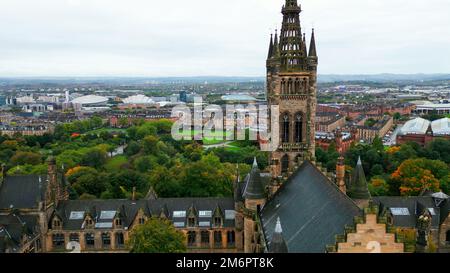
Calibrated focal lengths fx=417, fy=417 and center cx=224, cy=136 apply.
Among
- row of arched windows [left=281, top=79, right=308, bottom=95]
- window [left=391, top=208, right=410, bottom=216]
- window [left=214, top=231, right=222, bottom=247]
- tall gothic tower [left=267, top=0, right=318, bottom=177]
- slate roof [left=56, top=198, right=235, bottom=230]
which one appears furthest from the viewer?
window [left=391, top=208, right=410, bottom=216]

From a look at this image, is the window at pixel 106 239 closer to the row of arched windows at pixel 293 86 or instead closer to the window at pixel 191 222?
the window at pixel 191 222

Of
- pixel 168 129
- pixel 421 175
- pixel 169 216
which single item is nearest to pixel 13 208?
pixel 169 216

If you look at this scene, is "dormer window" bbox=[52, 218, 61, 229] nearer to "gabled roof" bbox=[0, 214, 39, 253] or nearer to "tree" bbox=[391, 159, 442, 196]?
"gabled roof" bbox=[0, 214, 39, 253]

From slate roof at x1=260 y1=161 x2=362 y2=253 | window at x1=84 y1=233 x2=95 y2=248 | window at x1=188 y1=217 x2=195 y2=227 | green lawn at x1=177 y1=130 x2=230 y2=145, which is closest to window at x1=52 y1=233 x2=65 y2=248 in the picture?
window at x1=84 y1=233 x2=95 y2=248

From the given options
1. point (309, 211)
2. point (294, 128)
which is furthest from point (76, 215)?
point (309, 211)
